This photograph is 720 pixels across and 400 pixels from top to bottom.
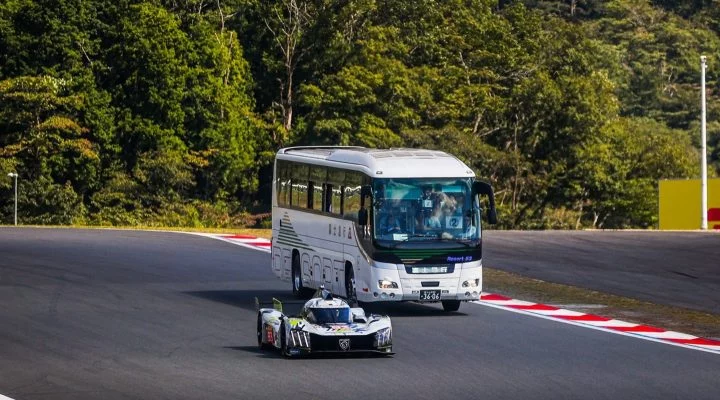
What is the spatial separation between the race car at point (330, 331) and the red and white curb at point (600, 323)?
20.9 ft

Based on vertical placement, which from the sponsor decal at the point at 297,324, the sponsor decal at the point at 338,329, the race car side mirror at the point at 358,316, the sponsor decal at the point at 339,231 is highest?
the sponsor decal at the point at 339,231

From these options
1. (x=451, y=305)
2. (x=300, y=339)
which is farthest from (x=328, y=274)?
(x=300, y=339)

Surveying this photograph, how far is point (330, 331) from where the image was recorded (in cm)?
2488

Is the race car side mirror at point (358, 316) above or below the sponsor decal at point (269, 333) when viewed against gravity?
above

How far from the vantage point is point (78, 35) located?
3361 inches

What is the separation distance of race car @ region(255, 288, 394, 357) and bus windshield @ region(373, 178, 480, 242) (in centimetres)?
604

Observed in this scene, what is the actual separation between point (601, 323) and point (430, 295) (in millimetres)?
3650

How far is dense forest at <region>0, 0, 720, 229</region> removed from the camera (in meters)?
84.9

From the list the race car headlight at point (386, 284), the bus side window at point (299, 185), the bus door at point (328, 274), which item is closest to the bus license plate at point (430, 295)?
the race car headlight at point (386, 284)

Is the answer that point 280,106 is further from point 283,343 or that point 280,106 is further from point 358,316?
point 283,343

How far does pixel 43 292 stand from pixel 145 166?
167 feet

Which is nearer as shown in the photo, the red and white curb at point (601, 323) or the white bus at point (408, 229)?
the red and white curb at point (601, 323)

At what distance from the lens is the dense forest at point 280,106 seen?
8494cm

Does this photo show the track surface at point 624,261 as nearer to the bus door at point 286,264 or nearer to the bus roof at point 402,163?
the bus roof at point 402,163
